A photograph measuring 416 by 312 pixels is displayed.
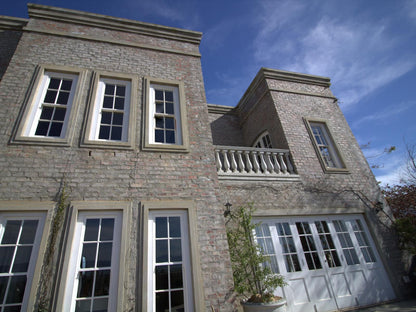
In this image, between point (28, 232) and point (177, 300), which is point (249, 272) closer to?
point (177, 300)

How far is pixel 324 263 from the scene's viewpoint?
5770mm

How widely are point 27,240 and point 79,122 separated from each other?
8.51 ft

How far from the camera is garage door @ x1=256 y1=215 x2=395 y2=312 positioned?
17.6 ft

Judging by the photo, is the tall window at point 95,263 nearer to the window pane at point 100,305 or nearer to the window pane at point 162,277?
the window pane at point 100,305

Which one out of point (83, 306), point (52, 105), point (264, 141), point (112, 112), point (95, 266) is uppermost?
point (264, 141)

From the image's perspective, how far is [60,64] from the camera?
5820mm

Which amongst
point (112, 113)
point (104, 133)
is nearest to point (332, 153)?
point (112, 113)

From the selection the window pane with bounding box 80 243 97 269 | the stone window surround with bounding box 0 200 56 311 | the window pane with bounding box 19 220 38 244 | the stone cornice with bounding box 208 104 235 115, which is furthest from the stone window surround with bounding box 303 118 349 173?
the window pane with bounding box 19 220 38 244

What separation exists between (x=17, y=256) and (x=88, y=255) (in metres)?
1.10

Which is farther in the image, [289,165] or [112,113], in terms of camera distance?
[289,165]

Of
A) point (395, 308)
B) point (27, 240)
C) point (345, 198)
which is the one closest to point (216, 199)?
point (27, 240)

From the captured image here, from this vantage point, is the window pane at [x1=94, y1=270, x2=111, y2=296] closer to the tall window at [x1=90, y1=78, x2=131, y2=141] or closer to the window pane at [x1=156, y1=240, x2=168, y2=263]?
the window pane at [x1=156, y1=240, x2=168, y2=263]

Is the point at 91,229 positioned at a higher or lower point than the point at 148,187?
lower

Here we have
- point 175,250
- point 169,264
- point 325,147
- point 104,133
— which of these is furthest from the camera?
point 325,147
